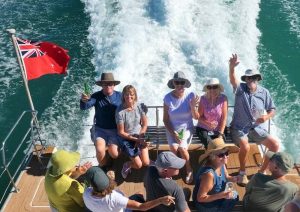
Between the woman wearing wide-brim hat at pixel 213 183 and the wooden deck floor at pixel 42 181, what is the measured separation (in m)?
1.39

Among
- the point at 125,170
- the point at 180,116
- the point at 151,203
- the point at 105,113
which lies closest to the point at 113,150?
the point at 125,170

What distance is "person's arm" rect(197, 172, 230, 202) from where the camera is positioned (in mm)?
5160

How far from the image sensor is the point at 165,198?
4.80 metres

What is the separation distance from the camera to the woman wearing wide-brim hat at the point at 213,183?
5203 mm

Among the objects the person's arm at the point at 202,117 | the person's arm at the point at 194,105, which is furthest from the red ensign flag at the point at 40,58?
the person's arm at the point at 202,117

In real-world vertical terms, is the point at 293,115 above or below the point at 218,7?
below

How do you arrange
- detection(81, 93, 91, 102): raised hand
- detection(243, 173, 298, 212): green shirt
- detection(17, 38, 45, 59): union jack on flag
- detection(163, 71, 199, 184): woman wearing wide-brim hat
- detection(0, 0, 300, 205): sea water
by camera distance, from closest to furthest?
1. detection(243, 173, 298, 212): green shirt
2. detection(81, 93, 91, 102): raised hand
3. detection(163, 71, 199, 184): woman wearing wide-brim hat
4. detection(17, 38, 45, 59): union jack on flag
5. detection(0, 0, 300, 205): sea water

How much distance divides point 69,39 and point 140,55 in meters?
4.13

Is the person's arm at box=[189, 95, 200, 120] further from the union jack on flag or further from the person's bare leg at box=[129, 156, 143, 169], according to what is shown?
the union jack on flag

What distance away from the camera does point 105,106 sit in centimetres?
705

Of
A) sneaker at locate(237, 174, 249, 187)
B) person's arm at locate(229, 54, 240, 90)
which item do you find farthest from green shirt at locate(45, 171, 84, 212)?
person's arm at locate(229, 54, 240, 90)

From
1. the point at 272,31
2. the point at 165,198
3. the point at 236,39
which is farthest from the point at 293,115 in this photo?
the point at 165,198

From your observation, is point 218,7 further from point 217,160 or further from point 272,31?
point 217,160

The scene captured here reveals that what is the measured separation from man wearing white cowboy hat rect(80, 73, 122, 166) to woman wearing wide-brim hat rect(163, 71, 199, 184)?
0.91 m
